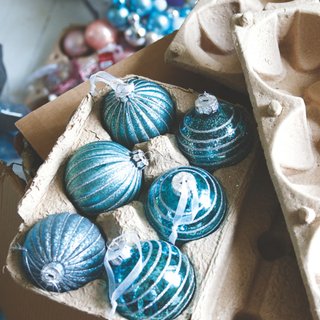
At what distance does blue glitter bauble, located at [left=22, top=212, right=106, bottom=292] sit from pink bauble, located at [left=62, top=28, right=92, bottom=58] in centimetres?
147

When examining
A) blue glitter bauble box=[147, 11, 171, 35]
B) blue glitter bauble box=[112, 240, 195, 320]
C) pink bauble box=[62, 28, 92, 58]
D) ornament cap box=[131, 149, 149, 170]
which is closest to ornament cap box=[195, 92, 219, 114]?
ornament cap box=[131, 149, 149, 170]

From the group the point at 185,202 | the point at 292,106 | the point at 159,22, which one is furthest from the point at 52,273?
the point at 159,22

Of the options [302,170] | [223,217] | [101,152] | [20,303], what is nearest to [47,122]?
[101,152]

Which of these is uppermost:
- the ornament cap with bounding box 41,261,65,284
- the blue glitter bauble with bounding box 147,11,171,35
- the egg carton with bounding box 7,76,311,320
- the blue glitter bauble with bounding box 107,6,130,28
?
the blue glitter bauble with bounding box 107,6,130,28

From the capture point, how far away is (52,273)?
0.86 meters

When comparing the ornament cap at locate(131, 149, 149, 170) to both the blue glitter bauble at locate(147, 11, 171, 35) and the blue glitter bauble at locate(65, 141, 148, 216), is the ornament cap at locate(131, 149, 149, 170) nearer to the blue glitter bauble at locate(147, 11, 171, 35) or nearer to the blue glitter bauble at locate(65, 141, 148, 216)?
the blue glitter bauble at locate(65, 141, 148, 216)

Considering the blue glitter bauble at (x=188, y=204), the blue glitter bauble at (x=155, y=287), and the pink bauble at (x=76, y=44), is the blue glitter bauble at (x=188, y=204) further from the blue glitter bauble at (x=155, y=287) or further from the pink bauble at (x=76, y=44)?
the pink bauble at (x=76, y=44)

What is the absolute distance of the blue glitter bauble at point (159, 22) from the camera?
190 cm

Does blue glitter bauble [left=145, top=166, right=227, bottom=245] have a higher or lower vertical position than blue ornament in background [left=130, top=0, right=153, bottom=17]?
lower

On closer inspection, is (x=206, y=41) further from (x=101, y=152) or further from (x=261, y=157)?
(x=101, y=152)

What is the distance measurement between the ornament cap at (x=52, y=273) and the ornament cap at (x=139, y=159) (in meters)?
0.37

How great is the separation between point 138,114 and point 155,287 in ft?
1.78

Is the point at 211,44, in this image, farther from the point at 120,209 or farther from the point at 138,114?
the point at 120,209

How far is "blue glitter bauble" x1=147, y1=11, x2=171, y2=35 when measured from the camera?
190cm
